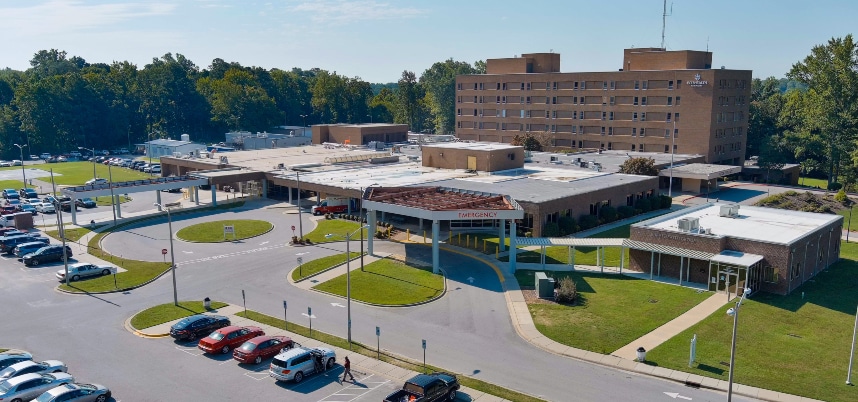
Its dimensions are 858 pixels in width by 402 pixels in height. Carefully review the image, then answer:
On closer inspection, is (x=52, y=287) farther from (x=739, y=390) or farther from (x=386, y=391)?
(x=739, y=390)

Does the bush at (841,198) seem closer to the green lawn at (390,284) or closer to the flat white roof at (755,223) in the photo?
the flat white roof at (755,223)

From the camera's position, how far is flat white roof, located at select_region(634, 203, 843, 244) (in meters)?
48.2

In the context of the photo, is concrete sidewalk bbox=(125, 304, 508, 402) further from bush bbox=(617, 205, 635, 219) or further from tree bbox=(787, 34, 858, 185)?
tree bbox=(787, 34, 858, 185)

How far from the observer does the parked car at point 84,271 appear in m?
48.0

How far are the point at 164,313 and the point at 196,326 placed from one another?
5500mm

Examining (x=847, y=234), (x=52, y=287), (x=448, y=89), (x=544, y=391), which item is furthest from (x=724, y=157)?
(x=52, y=287)

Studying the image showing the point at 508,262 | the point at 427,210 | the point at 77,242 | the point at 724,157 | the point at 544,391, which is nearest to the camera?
the point at 544,391

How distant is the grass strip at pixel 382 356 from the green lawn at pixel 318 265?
27.4 feet

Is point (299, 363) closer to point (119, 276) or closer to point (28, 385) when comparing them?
point (28, 385)

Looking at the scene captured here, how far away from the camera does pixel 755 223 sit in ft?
173

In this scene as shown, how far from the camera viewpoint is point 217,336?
34.5 m

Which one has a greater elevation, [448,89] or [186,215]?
[448,89]

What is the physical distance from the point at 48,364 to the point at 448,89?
5656 inches

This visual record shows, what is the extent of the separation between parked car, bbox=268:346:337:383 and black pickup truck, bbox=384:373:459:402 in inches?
211
